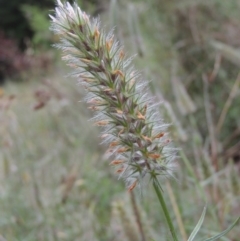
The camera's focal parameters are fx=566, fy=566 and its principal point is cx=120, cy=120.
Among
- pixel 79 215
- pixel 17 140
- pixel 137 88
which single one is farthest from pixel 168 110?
pixel 17 140

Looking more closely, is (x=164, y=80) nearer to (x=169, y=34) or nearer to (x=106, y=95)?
(x=169, y=34)

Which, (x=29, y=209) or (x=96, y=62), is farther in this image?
(x=29, y=209)

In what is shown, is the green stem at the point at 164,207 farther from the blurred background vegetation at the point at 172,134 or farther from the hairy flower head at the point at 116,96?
the blurred background vegetation at the point at 172,134

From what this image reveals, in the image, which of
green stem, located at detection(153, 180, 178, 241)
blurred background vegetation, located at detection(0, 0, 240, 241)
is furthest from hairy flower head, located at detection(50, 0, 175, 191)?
blurred background vegetation, located at detection(0, 0, 240, 241)

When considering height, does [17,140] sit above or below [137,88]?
above

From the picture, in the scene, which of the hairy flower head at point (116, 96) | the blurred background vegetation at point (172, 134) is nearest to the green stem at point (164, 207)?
the hairy flower head at point (116, 96)

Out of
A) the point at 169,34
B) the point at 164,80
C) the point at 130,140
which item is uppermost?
the point at 169,34

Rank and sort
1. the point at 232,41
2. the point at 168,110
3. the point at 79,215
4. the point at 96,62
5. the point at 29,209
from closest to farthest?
the point at 96,62 < the point at 168,110 < the point at 79,215 < the point at 29,209 < the point at 232,41
